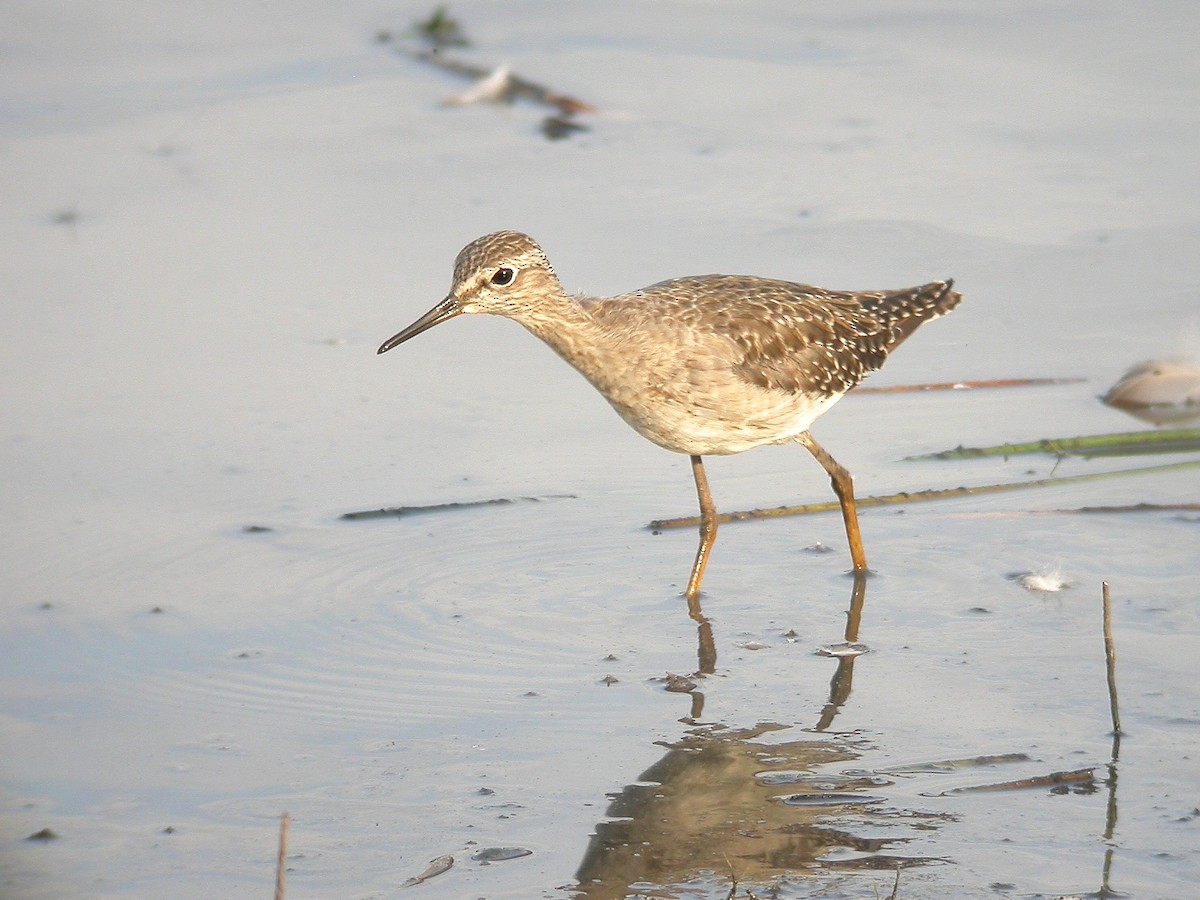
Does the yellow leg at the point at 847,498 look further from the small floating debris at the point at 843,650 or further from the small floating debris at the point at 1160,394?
the small floating debris at the point at 1160,394

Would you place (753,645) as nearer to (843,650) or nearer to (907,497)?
(843,650)

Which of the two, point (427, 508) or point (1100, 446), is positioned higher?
point (1100, 446)

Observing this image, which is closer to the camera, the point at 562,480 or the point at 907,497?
the point at 907,497

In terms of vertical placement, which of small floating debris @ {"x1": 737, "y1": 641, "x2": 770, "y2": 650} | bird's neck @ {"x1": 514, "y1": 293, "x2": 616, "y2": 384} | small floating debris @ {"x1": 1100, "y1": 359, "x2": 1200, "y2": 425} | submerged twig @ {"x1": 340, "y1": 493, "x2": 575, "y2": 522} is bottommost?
small floating debris @ {"x1": 737, "y1": 641, "x2": 770, "y2": 650}

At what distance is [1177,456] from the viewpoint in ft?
24.3

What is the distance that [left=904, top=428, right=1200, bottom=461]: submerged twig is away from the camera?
7.37 meters

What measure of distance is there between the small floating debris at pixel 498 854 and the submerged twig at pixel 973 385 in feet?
12.5

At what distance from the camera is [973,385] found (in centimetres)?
803

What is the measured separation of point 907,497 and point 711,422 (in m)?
0.90

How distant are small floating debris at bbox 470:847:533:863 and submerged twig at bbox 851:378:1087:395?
12.5 ft

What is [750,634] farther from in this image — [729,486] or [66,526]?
[66,526]

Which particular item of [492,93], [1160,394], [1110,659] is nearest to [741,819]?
[1110,659]

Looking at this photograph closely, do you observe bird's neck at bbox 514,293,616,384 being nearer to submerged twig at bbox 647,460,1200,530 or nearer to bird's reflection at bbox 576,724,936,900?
submerged twig at bbox 647,460,1200,530

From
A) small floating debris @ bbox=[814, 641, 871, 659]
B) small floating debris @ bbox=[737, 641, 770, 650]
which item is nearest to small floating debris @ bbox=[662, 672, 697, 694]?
small floating debris @ bbox=[737, 641, 770, 650]
